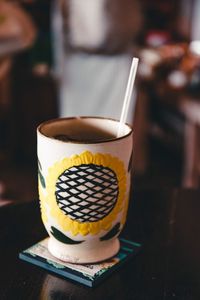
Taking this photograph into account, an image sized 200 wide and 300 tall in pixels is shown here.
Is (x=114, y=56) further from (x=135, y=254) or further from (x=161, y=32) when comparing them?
(x=135, y=254)

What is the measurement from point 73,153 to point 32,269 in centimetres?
21

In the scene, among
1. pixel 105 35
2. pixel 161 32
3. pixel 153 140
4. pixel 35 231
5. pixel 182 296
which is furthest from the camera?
pixel 161 32

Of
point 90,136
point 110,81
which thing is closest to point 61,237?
point 90,136

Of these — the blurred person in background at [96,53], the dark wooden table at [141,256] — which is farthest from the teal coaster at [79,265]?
the blurred person in background at [96,53]

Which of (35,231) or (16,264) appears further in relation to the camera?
(35,231)

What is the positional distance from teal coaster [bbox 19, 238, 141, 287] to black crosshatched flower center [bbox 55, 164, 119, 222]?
0.27ft

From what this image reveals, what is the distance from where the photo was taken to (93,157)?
0.85 m

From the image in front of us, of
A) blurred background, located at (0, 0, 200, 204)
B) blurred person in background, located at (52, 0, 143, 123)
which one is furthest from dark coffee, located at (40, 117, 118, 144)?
blurred person in background, located at (52, 0, 143, 123)

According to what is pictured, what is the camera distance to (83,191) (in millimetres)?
871

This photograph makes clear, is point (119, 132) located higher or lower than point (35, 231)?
higher

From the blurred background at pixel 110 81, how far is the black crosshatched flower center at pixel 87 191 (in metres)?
2.05

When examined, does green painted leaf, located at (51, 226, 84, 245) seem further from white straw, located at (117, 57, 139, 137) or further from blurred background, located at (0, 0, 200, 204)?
blurred background, located at (0, 0, 200, 204)

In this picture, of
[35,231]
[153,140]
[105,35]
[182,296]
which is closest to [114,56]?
[105,35]

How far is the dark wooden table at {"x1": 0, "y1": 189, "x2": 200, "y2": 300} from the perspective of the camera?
0.85 meters
